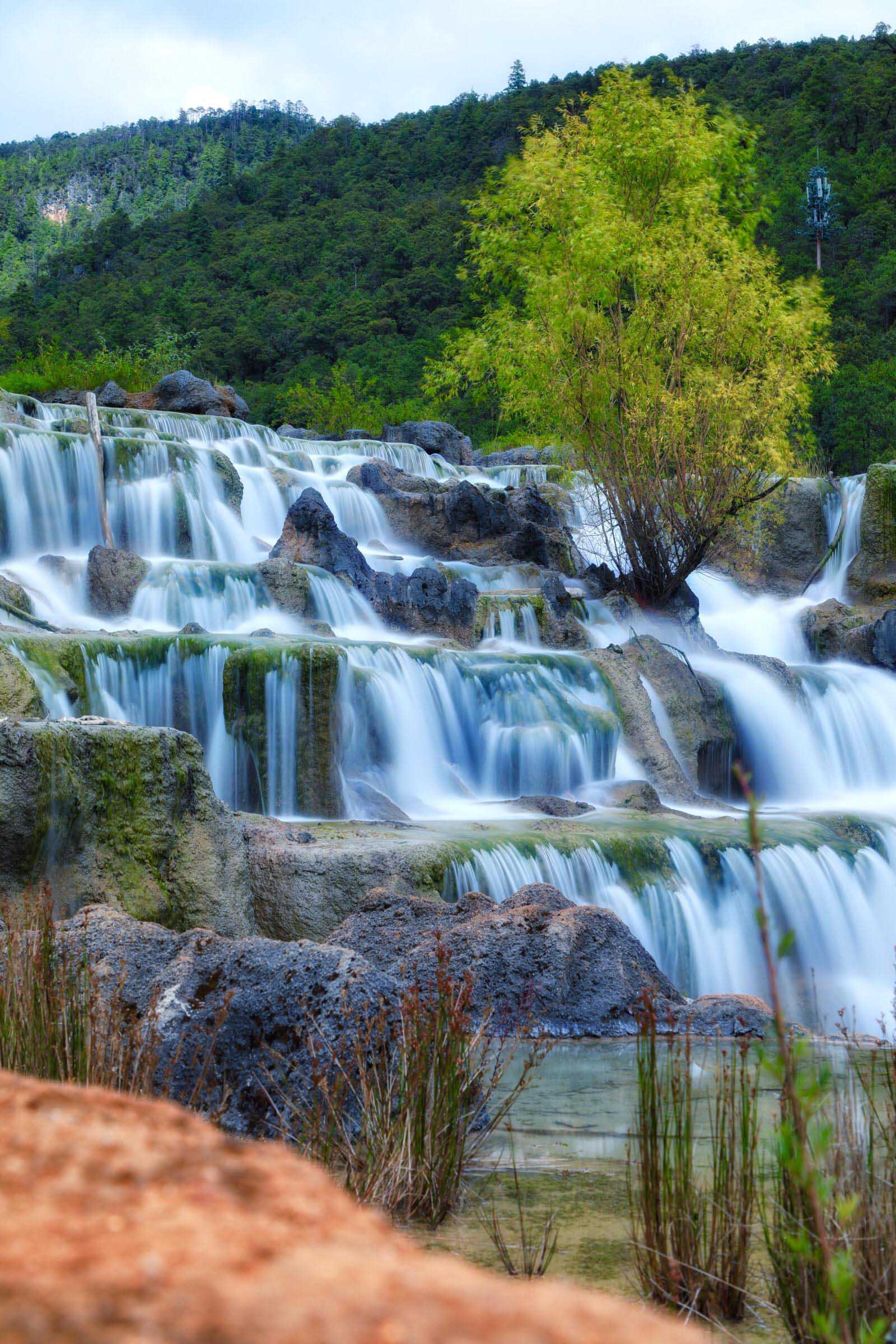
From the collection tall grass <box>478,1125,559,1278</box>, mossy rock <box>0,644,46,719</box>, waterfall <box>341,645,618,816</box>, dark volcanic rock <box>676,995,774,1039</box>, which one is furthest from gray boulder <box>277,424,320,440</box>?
tall grass <box>478,1125,559,1278</box>

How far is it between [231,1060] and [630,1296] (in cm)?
192

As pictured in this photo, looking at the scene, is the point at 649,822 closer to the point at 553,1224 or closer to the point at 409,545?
the point at 553,1224

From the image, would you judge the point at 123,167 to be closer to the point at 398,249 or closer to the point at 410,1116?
the point at 398,249

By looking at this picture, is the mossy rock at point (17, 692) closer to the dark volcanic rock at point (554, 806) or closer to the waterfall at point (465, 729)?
the waterfall at point (465, 729)

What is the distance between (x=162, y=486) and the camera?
18984mm

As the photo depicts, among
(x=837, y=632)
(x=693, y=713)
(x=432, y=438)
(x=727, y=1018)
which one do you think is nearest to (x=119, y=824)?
(x=727, y=1018)

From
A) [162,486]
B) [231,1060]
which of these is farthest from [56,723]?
[162,486]

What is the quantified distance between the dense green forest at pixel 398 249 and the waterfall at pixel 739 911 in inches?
1023

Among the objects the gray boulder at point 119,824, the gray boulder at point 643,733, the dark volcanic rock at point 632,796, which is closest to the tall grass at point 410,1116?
the gray boulder at point 119,824

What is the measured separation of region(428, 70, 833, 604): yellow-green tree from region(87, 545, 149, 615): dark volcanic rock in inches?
271

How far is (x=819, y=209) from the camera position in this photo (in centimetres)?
4781

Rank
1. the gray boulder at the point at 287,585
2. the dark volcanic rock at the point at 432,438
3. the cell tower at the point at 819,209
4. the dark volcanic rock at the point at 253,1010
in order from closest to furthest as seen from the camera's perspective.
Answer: the dark volcanic rock at the point at 253,1010
the gray boulder at the point at 287,585
the dark volcanic rock at the point at 432,438
the cell tower at the point at 819,209

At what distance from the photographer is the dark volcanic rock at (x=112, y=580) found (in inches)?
608

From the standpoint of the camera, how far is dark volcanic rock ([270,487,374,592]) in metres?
17.4
